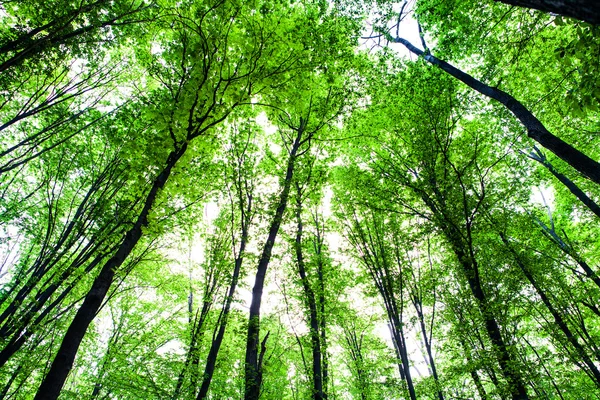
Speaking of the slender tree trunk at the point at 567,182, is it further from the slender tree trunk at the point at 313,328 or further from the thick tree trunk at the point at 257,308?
the thick tree trunk at the point at 257,308

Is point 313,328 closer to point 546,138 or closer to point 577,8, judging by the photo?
point 546,138

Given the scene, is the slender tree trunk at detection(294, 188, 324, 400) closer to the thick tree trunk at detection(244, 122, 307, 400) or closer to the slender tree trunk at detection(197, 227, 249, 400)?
the thick tree trunk at detection(244, 122, 307, 400)

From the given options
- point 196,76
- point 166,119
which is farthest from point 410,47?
point 166,119

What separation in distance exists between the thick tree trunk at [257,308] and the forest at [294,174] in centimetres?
5

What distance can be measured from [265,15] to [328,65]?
8.74ft

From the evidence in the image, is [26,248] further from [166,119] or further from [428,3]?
[428,3]

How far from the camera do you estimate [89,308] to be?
2.84 meters

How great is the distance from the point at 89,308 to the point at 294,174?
632cm

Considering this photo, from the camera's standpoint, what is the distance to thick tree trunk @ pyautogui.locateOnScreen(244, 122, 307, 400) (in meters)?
4.98

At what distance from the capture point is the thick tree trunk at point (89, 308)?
96.4 inches

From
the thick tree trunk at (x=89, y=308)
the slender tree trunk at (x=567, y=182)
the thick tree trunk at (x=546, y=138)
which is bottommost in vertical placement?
the thick tree trunk at (x=89, y=308)

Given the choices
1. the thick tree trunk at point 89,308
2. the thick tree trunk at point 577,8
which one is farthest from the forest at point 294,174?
the thick tree trunk at point 577,8

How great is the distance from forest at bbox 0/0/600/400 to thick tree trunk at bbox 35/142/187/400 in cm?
2

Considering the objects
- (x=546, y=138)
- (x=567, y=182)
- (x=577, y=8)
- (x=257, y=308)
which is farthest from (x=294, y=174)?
(x=567, y=182)
